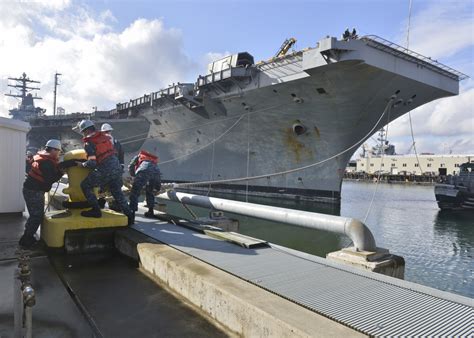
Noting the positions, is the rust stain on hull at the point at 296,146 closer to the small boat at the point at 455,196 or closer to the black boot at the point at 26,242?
the small boat at the point at 455,196

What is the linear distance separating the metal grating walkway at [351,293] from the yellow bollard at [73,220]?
4.15ft

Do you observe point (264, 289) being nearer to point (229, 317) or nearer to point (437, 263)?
point (229, 317)

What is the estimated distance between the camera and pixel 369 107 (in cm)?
1502

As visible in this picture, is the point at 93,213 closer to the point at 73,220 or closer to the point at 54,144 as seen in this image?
the point at 73,220

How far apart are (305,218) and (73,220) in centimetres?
293

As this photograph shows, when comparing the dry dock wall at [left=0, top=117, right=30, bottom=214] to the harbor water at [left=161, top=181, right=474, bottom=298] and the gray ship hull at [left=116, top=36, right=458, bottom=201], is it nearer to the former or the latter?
the gray ship hull at [left=116, top=36, right=458, bottom=201]

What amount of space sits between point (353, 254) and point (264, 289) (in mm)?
1422

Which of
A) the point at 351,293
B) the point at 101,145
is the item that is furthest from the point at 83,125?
the point at 351,293

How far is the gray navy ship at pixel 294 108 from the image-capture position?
13.3 m

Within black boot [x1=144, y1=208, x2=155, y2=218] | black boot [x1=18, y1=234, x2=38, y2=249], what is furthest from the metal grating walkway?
black boot [x1=144, y1=208, x2=155, y2=218]

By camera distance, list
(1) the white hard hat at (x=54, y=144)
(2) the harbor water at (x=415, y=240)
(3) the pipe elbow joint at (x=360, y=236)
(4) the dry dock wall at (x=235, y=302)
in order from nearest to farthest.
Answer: (4) the dry dock wall at (x=235, y=302) < (3) the pipe elbow joint at (x=360, y=236) < (1) the white hard hat at (x=54, y=144) < (2) the harbor water at (x=415, y=240)

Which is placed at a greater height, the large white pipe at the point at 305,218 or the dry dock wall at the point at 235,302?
the large white pipe at the point at 305,218

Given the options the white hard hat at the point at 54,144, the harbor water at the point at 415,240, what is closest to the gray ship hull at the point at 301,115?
the harbor water at the point at 415,240

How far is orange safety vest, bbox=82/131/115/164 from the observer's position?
15.1 ft
